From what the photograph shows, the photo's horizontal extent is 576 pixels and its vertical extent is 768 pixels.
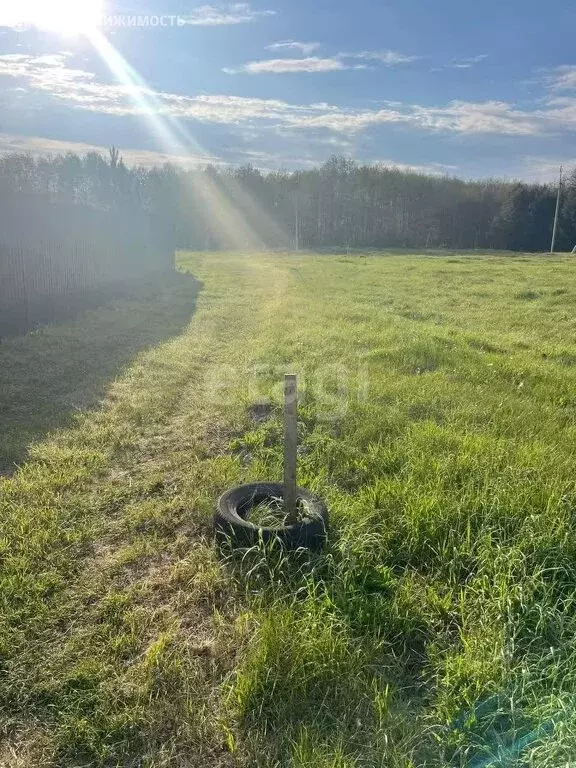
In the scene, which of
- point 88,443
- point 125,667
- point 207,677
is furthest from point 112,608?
point 88,443

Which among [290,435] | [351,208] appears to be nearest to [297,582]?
[290,435]

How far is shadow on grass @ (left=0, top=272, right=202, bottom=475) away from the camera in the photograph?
5.73 metres

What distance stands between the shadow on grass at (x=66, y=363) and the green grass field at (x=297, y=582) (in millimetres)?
73

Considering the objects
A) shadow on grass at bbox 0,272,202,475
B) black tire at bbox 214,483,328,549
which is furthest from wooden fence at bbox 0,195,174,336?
black tire at bbox 214,483,328,549

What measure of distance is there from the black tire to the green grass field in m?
0.11

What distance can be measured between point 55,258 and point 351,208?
53.8 m

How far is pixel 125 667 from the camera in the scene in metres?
2.64

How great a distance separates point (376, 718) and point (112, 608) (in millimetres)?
1443

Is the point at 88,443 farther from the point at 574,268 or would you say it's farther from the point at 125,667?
the point at 574,268

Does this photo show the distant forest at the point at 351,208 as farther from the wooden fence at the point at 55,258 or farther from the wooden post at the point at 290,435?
the wooden post at the point at 290,435

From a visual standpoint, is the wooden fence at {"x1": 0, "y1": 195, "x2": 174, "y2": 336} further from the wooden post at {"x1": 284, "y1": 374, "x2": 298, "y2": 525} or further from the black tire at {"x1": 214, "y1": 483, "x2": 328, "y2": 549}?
the wooden post at {"x1": 284, "y1": 374, "x2": 298, "y2": 525}

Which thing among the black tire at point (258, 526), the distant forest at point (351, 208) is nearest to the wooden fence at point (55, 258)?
the black tire at point (258, 526)

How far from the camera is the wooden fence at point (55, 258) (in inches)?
477

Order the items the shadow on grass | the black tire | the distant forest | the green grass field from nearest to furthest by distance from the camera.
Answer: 1. the green grass field
2. the black tire
3. the shadow on grass
4. the distant forest
